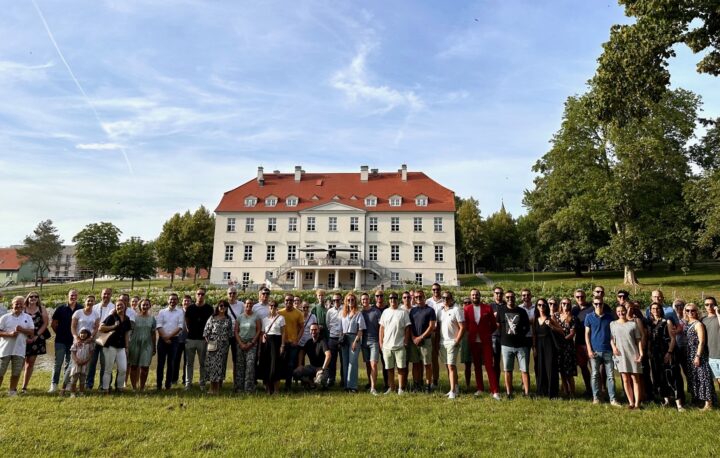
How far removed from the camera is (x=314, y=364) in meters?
8.23

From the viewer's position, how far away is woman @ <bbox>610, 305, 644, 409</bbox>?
6.48 metres

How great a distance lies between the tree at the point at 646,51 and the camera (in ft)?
34.8

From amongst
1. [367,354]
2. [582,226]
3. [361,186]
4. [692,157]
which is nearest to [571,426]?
[367,354]

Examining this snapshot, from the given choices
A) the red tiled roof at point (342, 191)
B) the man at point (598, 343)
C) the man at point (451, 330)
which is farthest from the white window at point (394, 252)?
the man at point (598, 343)

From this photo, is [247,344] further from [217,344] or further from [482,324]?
[482,324]

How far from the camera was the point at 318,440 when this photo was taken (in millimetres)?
4809

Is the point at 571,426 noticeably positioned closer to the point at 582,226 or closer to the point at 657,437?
the point at 657,437

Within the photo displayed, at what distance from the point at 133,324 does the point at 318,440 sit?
4.62 metres

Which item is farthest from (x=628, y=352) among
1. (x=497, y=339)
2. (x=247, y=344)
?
(x=247, y=344)

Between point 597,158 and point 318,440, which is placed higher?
point 597,158

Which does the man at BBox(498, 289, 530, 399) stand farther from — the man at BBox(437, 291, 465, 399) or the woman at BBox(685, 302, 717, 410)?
the woman at BBox(685, 302, 717, 410)

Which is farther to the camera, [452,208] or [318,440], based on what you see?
[452,208]

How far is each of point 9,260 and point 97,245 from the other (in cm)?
4736

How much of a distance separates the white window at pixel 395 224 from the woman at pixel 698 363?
3378cm
